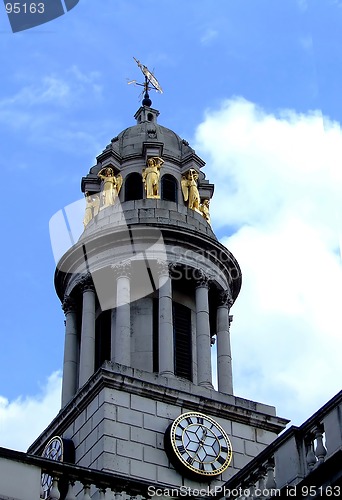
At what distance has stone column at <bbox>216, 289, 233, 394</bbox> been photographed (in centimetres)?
3778

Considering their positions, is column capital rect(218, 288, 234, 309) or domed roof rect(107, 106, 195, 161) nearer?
column capital rect(218, 288, 234, 309)

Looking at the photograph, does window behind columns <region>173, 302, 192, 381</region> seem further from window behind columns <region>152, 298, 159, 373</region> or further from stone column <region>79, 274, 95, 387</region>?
stone column <region>79, 274, 95, 387</region>

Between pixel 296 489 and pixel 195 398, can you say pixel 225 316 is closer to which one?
pixel 195 398

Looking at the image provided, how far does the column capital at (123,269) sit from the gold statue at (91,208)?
4228 mm

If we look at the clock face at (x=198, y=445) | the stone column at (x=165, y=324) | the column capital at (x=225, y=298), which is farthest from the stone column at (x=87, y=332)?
the column capital at (x=225, y=298)

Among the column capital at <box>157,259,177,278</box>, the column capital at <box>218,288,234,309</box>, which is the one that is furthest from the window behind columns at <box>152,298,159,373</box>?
the column capital at <box>218,288,234,309</box>

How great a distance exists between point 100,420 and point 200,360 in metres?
5.34

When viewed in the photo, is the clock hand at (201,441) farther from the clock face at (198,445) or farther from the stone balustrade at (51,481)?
the stone balustrade at (51,481)

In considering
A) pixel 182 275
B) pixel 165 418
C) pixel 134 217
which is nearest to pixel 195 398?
pixel 165 418

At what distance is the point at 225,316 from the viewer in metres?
40.0

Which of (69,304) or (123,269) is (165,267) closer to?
(123,269)

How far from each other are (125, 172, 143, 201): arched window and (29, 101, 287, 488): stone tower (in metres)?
0.04

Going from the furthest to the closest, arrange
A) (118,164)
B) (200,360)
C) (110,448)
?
(118,164) → (200,360) → (110,448)

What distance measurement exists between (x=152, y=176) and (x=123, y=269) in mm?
5071
